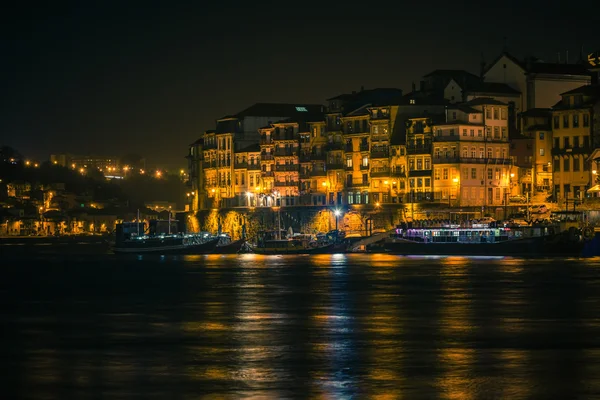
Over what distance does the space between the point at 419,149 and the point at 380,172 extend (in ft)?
23.0

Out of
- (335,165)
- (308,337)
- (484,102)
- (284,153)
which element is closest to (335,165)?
(335,165)

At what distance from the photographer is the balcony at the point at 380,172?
449 ft

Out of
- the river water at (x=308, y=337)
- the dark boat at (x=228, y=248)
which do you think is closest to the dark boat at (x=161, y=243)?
the dark boat at (x=228, y=248)

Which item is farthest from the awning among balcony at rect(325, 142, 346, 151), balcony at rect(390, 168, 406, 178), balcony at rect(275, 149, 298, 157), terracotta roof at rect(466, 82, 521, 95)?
balcony at rect(275, 149, 298, 157)

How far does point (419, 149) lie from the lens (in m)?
133

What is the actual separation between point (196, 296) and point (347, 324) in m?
17.7

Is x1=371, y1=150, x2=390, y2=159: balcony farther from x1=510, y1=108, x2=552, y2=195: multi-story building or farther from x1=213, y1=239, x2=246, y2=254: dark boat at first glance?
x1=213, y1=239, x2=246, y2=254: dark boat

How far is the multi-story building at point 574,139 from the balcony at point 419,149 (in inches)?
526

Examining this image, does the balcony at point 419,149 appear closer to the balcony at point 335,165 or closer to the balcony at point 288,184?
the balcony at point 335,165

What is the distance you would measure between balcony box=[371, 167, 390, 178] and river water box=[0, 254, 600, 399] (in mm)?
59502

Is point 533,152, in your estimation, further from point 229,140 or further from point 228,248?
point 229,140

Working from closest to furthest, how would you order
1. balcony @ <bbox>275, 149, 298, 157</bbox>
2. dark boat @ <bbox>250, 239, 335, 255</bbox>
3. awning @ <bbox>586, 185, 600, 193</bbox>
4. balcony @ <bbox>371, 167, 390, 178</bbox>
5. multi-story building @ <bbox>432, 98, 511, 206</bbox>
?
awning @ <bbox>586, 185, 600, 193</bbox>, dark boat @ <bbox>250, 239, 335, 255</bbox>, multi-story building @ <bbox>432, 98, 511, 206</bbox>, balcony @ <bbox>371, 167, 390, 178</bbox>, balcony @ <bbox>275, 149, 298, 157</bbox>

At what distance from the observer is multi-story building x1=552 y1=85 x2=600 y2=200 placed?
127688 millimetres

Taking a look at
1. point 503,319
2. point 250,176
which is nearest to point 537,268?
point 503,319
